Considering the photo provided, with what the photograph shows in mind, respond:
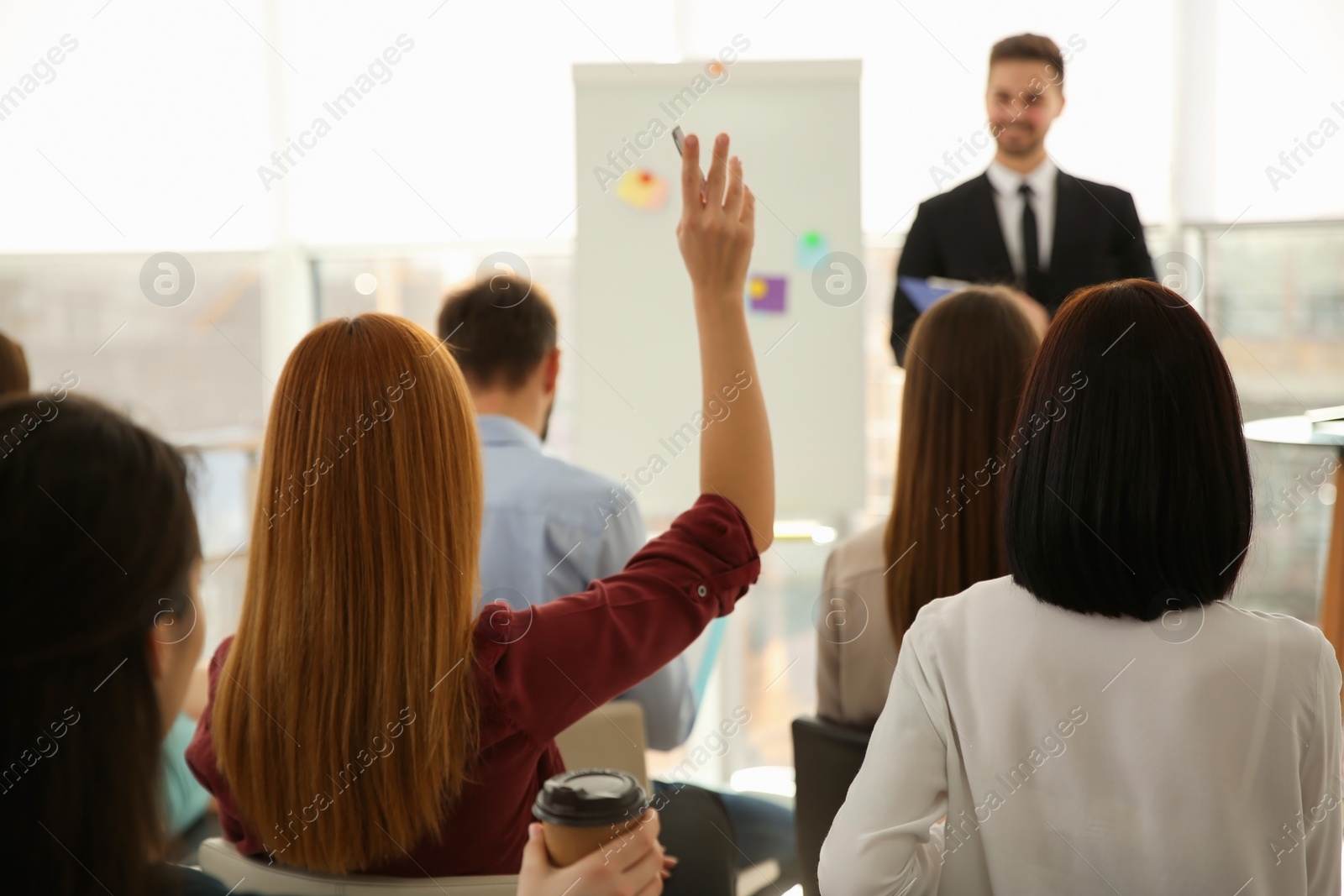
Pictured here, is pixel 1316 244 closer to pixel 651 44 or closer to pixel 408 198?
pixel 651 44

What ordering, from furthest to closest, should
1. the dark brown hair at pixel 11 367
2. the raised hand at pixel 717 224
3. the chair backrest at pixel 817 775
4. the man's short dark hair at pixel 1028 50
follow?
the man's short dark hair at pixel 1028 50 → the dark brown hair at pixel 11 367 → the chair backrest at pixel 817 775 → the raised hand at pixel 717 224

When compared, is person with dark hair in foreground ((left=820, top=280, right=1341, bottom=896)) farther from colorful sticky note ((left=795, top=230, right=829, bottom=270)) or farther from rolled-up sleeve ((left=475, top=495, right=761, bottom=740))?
colorful sticky note ((left=795, top=230, right=829, bottom=270))

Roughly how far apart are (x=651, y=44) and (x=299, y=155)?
4.47ft

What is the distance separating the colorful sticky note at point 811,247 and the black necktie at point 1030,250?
1.87 ft

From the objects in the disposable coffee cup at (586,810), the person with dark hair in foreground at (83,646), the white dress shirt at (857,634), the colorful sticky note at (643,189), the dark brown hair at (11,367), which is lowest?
the white dress shirt at (857,634)

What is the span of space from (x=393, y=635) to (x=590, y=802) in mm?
378

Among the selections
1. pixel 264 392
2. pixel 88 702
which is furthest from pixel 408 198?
pixel 88 702

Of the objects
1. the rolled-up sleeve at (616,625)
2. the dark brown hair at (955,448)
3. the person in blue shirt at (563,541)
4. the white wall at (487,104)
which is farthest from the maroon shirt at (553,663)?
the white wall at (487,104)

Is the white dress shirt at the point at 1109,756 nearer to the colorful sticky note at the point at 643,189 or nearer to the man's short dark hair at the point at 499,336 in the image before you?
the man's short dark hair at the point at 499,336

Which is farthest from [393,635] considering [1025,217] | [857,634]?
[1025,217]

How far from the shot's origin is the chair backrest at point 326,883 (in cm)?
95

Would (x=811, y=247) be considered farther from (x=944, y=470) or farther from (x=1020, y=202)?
(x=944, y=470)

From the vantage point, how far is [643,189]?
323cm

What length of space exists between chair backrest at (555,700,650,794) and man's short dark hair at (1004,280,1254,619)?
701 mm
